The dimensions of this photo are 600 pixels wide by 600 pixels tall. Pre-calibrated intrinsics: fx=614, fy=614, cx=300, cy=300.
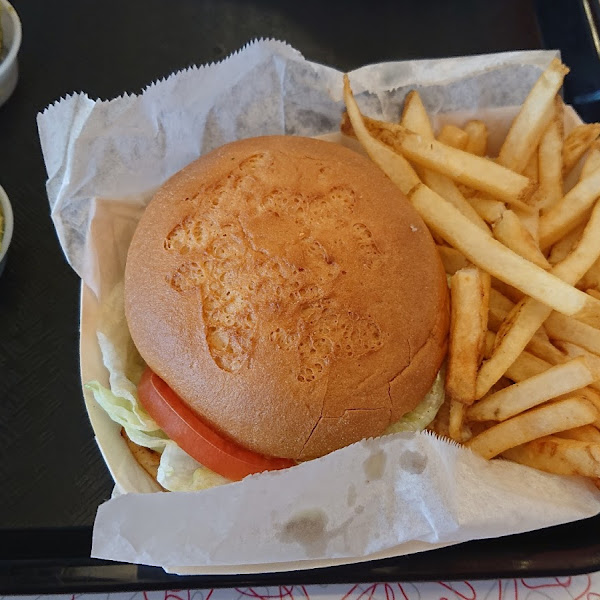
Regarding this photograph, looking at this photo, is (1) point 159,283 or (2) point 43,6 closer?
(1) point 159,283

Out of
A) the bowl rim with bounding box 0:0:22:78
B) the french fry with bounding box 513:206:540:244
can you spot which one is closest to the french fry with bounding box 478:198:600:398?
the french fry with bounding box 513:206:540:244

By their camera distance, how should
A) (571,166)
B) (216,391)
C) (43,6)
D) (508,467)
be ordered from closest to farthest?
1. (216,391)
2. (508,467)
3. (571,166)
4. (43,6)

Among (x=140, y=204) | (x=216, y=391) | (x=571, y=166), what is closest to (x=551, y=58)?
(x=571, y=166)

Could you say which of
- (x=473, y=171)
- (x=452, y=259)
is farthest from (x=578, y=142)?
(x=452, y=259)

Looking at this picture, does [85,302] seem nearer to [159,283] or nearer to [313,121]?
[159,283]

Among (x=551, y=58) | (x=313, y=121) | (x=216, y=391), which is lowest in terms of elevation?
(x=216, y=391)

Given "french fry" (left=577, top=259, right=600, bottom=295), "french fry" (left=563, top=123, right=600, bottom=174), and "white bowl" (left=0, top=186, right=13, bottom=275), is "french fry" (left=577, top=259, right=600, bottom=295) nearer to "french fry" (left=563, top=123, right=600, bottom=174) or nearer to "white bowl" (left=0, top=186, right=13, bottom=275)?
"french fry" (left=563, top=123, right=600, bottom=174)
